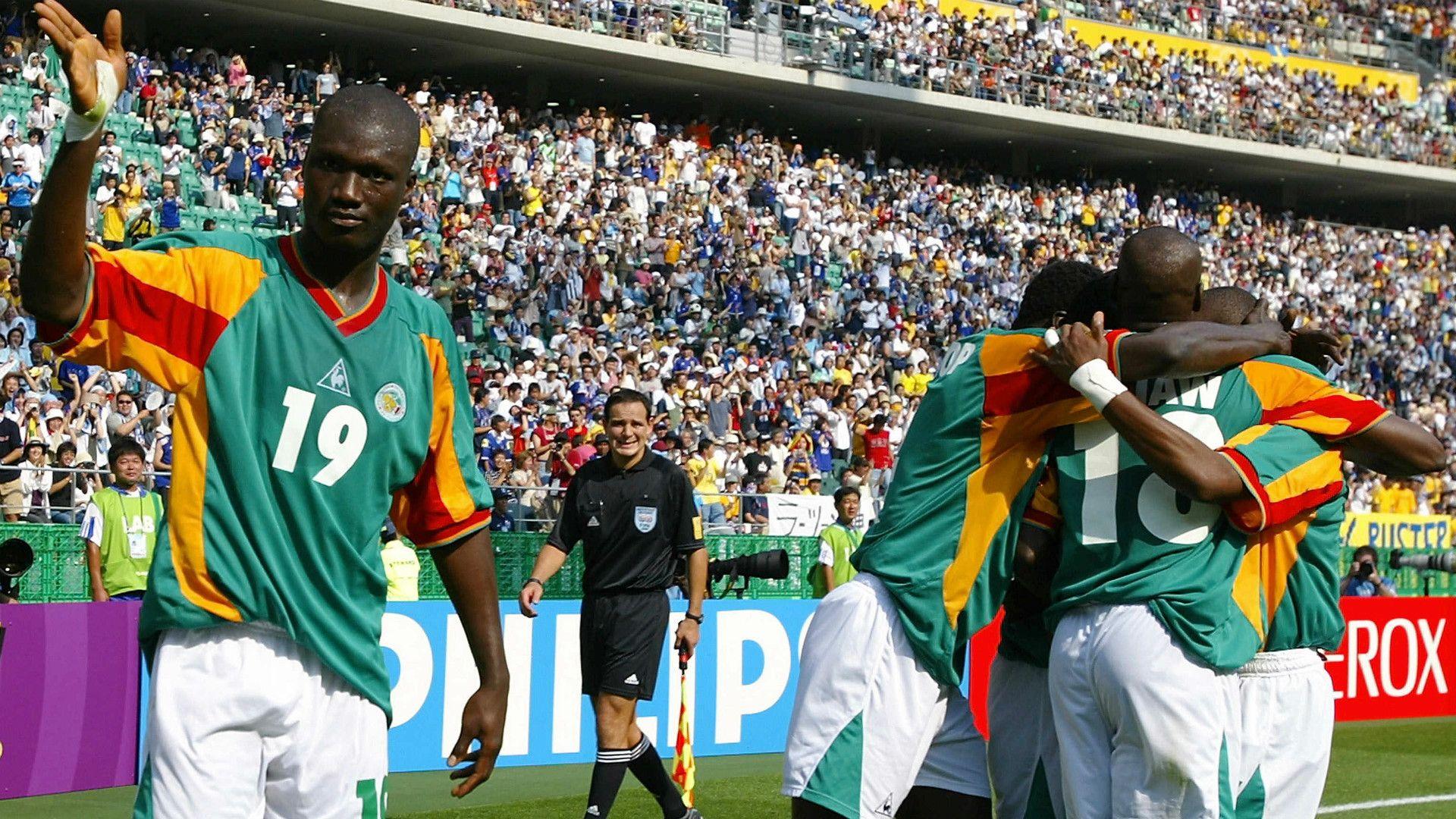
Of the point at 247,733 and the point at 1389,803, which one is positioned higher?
the point at 247,733

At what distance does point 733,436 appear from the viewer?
2131 centimetres

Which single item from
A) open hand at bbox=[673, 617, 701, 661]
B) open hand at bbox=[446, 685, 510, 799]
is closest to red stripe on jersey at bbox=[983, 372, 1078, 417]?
open hand at bbox=[446, 685, 510, 799]

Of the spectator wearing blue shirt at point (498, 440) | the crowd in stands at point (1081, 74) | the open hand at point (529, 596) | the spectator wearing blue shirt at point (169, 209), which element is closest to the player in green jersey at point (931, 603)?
the open hand at point (529, 596)

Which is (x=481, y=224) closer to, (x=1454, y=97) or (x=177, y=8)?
(x=177, y=8)

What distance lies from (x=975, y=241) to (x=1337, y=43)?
17.4 metres

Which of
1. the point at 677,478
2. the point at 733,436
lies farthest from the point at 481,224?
the point at 677,478

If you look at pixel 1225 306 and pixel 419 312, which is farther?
pixel 1225 306

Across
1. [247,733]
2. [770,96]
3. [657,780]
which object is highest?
[770,96]

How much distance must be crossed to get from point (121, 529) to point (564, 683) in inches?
115

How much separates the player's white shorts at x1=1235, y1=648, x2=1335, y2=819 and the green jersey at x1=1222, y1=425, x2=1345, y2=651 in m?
0.07

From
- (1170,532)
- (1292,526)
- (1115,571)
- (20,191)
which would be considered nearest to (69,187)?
(1115,571)

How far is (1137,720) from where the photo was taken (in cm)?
425

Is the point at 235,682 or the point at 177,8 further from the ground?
the point at 177,8

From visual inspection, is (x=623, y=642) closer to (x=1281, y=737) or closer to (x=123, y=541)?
(x=123, y=541)
